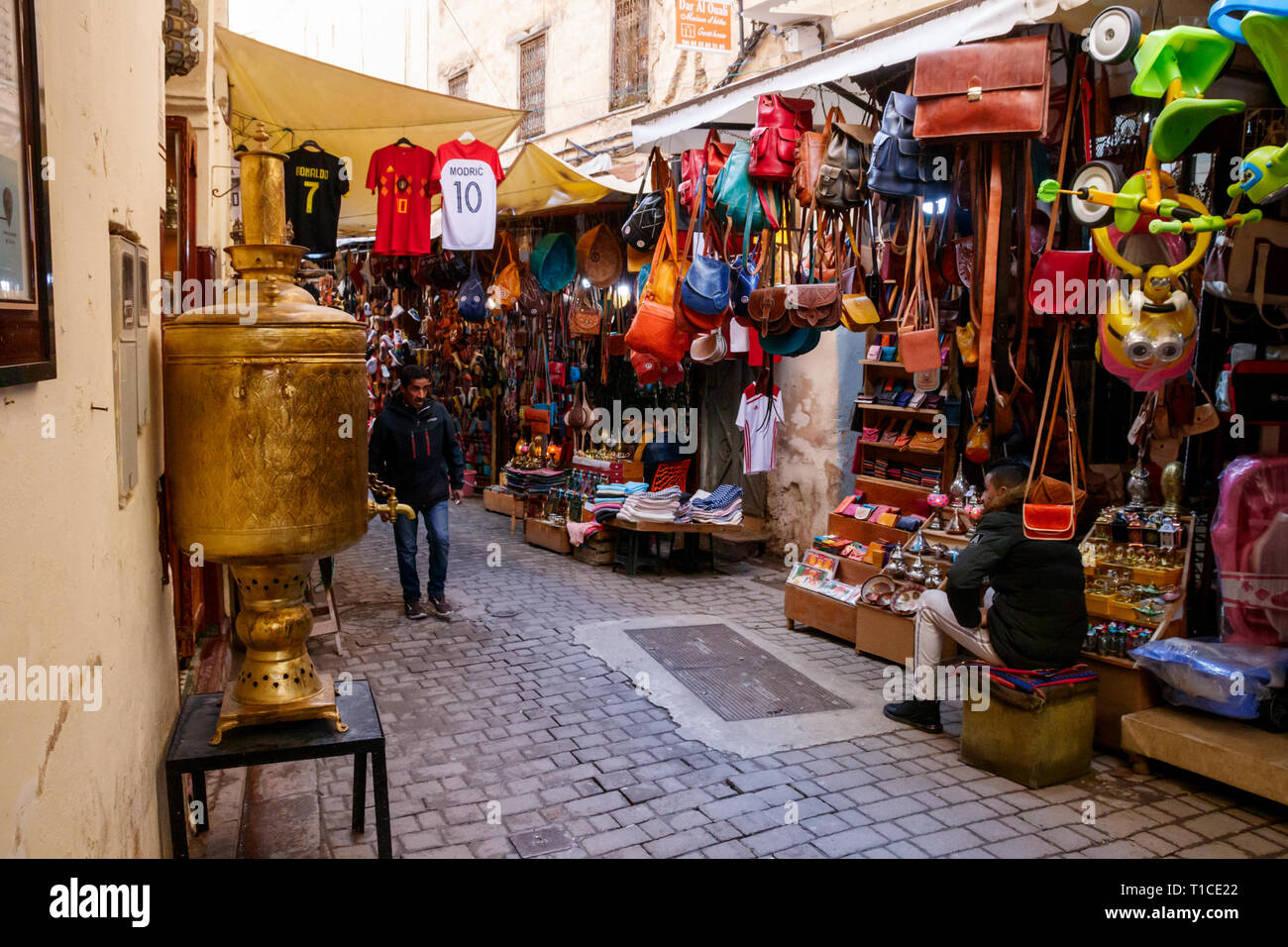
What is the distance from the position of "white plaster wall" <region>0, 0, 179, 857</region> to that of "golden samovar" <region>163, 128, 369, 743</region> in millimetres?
143

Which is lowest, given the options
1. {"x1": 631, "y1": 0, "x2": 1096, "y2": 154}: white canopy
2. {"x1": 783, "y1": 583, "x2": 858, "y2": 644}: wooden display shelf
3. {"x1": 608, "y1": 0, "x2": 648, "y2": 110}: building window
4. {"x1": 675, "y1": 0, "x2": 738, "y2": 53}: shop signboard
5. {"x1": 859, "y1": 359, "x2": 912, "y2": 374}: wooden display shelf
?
{"x1": 783, "y1": 583, "x2": 858, "y2": 644}: wooden display shelf

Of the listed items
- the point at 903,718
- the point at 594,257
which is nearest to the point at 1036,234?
the point at 903,718

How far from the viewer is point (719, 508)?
9.13 metres

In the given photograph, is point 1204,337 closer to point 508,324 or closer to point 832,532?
point 832,532

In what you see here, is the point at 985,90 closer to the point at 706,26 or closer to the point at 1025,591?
the point at 1025,591

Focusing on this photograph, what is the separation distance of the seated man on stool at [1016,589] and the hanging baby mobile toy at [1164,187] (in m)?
0.90

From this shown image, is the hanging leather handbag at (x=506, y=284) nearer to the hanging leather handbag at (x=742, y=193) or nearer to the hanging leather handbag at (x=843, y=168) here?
the hanging leather handbag at (x=742, y=193)

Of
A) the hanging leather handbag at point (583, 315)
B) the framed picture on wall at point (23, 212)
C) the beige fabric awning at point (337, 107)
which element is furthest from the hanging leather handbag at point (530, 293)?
the framed picture on wall at point (23, 212)

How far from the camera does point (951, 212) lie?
5.20 metres

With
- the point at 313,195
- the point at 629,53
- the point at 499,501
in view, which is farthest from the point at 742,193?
the point at 629,53

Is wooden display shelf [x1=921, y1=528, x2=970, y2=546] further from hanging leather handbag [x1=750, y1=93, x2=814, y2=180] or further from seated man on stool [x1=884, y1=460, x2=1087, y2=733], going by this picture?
hanging leather handbag [x1=750, y1=93, x2=814, y2=180]

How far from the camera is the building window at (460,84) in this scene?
682 inches

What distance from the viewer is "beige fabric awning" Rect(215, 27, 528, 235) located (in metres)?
7.14

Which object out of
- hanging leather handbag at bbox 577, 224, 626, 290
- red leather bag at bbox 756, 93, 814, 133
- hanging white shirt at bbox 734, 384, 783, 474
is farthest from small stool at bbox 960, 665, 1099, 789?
hanging leather handbag at bbox 577, 224, 626, 290
